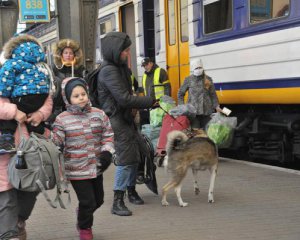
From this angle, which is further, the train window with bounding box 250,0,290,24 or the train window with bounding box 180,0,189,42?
the train window with bounding box 180,0,189,42

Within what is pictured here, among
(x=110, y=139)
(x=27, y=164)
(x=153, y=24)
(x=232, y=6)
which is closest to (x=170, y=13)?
(x=153, y=24)

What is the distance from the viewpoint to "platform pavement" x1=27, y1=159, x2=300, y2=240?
4719 millimetres

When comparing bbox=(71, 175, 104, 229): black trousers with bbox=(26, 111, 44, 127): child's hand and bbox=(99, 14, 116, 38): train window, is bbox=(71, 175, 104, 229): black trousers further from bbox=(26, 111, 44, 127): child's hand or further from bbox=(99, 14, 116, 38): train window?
bbox=(99, 14, 116, 38): train window

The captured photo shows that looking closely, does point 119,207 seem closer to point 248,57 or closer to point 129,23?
point 248,57

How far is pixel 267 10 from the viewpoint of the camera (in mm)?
6973

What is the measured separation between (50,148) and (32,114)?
30 centimetres

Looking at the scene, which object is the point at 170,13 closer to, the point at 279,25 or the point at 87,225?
the point at 279,25

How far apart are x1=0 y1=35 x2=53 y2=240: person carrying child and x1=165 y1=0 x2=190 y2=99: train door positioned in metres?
5.56

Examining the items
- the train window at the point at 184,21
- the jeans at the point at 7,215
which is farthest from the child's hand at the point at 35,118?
the train window at the point at 184,21

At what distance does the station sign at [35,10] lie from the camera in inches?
387

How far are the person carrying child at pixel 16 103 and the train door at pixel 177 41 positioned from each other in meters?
5.56

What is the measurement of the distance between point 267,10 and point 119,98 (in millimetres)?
2914

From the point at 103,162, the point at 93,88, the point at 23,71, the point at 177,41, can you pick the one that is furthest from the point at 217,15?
the point at 23,71

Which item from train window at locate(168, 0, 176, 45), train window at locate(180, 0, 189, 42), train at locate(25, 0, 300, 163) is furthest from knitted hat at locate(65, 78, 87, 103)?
train window at locate(168, 0, 176, 45)
